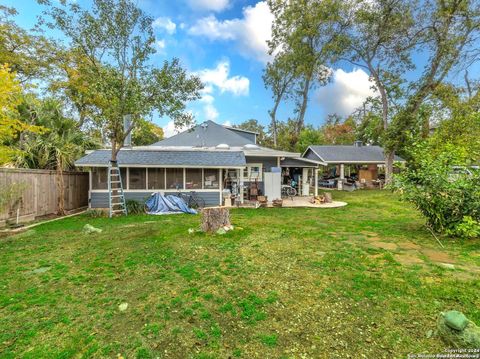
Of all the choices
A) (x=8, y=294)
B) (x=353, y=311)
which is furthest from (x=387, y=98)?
(x=8, y=294)

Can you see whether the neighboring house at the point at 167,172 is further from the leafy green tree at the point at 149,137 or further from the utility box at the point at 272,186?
the leafy green tree at the point at 149,137

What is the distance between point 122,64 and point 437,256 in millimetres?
11924

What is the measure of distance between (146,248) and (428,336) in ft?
16.7

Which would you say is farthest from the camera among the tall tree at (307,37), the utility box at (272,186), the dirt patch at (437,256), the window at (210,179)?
the tall tree at (307,37)

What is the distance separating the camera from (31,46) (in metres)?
14.9

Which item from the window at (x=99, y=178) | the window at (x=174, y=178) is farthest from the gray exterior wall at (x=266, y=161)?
the window at (x=99, y=178)

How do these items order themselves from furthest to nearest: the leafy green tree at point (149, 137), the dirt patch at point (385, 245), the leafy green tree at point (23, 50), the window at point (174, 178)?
the leafy green tree at point (149, 137) < the leafy green tree at point (23, 50) < the window at point (174, 178) < the dirt patch at point (385, 245)

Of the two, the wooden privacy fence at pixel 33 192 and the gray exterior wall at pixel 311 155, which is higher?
the gray exterior wall at pixel 311 155

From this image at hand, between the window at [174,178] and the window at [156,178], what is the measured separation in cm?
28

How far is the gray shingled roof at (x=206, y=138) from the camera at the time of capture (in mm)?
18438

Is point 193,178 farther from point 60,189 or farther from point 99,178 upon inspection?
point 60,189

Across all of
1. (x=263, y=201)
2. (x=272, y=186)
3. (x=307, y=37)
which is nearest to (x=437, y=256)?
(x=263, y=201)

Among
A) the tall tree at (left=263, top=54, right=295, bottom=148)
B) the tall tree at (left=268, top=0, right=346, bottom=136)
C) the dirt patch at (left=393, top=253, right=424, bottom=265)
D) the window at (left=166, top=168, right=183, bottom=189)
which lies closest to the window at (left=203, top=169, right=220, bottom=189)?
the window at (left=166, top=168, right=183, bottom=189)

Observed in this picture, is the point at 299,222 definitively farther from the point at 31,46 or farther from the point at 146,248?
the point at 31,46
